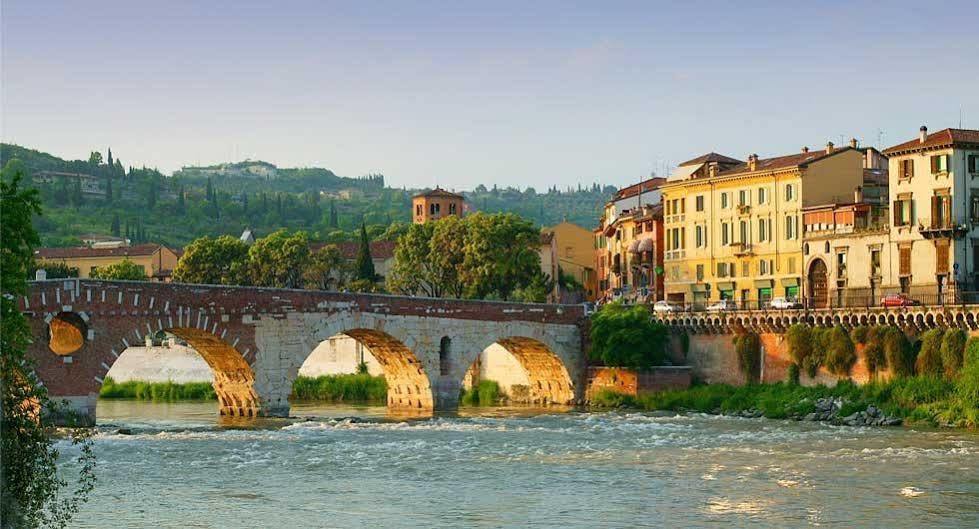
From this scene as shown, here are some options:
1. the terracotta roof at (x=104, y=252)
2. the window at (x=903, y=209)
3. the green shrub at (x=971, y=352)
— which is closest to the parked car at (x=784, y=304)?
the window at (x=903, y=209)

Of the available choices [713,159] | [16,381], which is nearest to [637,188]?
[713,159]

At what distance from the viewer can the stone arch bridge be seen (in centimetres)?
5206

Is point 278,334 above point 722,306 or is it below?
below

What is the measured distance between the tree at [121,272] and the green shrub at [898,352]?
6477 centimetres

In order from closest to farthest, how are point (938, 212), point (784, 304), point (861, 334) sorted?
point (861, 334)
point (938, 212)
point (784, 304)

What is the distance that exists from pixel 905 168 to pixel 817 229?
305 inches

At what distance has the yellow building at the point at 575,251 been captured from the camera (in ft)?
389

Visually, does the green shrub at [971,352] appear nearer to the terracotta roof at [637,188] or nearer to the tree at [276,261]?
the terracotta roof at [637,188]

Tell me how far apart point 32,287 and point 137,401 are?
26.3 meters

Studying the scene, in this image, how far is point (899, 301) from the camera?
5875 centimetres

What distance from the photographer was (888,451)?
44.0m

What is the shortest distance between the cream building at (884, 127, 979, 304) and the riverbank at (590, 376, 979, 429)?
5079 millimetres

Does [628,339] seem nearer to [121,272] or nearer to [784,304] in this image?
[784,304]

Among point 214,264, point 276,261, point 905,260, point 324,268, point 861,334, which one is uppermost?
point 276,261
